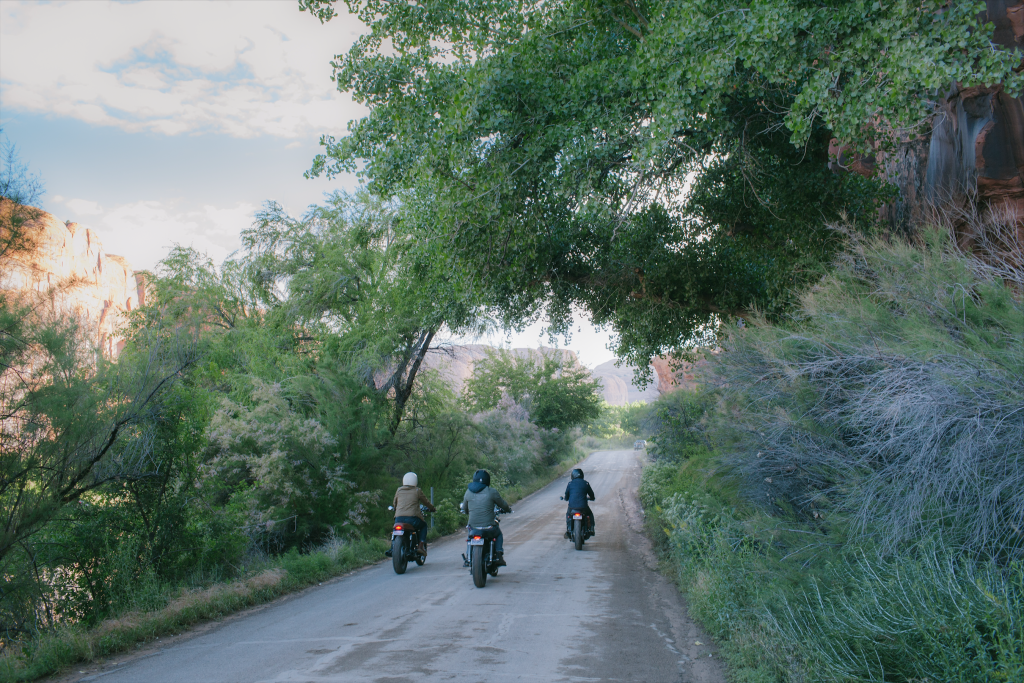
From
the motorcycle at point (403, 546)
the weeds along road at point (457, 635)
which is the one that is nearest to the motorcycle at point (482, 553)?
the weeds along road at point (457, 635)

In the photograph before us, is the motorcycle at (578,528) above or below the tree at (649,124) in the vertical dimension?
below

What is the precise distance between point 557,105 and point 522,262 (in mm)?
2878

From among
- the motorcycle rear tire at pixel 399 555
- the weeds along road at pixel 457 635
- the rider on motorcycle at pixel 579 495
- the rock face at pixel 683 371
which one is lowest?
the weeds along road at pixel 457 635

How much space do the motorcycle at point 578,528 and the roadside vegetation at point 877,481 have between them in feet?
18.9

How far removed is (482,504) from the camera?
10.2m

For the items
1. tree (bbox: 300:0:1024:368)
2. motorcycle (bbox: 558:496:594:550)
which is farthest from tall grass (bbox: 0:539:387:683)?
tree (bbox: 300:0:1024:368)

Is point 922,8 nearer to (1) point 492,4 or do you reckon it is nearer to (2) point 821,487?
(2) point 821,487

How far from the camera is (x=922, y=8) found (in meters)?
7.21

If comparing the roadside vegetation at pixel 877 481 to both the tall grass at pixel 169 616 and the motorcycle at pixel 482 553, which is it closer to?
the motorcycle at pixel 482 553

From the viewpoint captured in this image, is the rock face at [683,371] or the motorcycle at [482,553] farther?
the motorcycle at [482,553]

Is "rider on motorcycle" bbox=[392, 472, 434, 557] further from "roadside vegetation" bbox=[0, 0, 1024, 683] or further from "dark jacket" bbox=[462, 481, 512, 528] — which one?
"roadside vegetation" bbox=[0, 0, 1024, 683]

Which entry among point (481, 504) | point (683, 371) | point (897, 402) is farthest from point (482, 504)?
point (897, 402)

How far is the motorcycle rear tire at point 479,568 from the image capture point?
9.44 meters

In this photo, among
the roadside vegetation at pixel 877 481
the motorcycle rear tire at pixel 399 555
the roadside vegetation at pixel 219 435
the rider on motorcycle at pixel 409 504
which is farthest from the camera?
the rider on motorcycle at pixel 409 504
